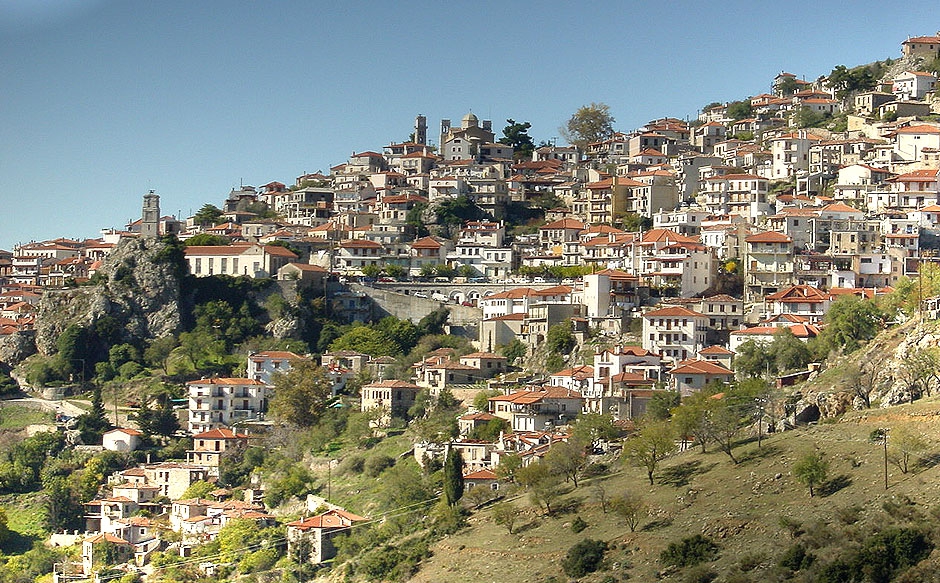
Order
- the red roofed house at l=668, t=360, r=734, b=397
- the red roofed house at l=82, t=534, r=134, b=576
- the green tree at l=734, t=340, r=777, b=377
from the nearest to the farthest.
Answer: the red roofed house at l=82, t=534, r=134, b=576 < the green tree at l=734, t=340, r=777, b=377 < the red roofed house at l=668, t=360, r=734, b=397

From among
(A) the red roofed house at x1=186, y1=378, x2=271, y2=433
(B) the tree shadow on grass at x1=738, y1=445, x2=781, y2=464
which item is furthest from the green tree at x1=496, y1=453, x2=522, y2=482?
(A) the red roofed house at x1=186, y1=378, x2=271, y2=433

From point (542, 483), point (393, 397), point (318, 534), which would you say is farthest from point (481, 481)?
point (393, 397)

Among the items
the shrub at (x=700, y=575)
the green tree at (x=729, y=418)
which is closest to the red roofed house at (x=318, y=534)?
the green tree at (x=729, y=418)

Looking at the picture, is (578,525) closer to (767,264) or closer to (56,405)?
(767,264)

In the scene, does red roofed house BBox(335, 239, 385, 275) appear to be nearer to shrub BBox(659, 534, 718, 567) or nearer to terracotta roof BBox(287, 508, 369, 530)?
terracotta roof BBox(287, 508, 369, 530)

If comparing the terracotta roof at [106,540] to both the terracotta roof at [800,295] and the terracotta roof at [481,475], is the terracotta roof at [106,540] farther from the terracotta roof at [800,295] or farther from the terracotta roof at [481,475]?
the terracotta roof at [800,295]

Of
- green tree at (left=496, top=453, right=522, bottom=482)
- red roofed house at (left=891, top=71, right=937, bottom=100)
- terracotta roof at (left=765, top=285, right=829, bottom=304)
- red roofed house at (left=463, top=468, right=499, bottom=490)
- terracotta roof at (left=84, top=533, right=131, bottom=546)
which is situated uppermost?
red roofed house at (left=891, top=71, right=937, bottom=100)

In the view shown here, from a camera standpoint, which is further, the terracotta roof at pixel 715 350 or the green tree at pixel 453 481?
the terracotta roof at pixel 715 350
